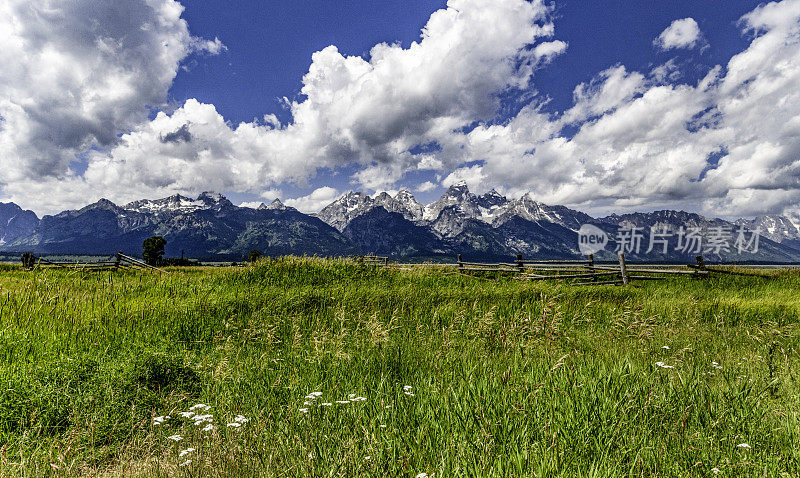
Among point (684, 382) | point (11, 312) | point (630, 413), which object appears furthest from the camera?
point (11, 312)

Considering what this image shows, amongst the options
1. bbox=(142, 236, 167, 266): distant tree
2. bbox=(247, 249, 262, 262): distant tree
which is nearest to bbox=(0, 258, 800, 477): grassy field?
bbox=(247, 249, 262, 262): distant tree

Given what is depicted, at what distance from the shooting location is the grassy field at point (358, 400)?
6.50ft

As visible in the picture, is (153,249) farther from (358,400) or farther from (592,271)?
(358,400)

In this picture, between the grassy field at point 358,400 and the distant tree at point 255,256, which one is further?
the distant tree at point 255,256

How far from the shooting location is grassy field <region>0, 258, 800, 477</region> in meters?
1.98

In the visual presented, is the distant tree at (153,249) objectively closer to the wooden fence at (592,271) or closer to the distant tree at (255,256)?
the distant tree at (255,256)

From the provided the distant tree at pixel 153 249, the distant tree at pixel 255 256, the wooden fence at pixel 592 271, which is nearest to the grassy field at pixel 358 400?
the distant tree at pixel 255 256

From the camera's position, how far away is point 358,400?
9.61 feet

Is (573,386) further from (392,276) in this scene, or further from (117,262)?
(117,262)

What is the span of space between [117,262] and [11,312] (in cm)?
2658

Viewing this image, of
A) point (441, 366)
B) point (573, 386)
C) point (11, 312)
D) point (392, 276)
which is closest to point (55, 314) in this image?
point (11, 312)

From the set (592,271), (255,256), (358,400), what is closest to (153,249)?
(255,256)

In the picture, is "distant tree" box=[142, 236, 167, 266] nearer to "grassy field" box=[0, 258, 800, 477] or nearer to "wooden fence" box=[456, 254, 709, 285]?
"wooden fence" box=[456, 254, 709, 285]

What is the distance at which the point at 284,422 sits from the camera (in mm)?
2617
